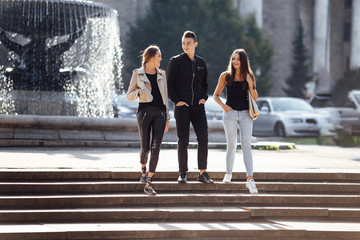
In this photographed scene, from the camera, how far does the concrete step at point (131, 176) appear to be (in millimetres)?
8047

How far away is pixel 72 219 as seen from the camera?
718 centimetres

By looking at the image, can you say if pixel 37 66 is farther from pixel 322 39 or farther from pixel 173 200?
pixel 322 39

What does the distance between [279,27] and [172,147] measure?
4333 centimetres

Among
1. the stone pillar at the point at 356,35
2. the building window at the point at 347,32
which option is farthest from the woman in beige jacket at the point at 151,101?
the building window at the point at 347,32

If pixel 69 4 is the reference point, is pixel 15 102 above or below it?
below

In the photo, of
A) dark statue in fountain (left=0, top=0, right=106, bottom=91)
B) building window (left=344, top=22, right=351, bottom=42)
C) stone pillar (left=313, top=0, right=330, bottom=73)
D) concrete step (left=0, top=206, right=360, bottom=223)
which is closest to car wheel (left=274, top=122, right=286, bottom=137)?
dark statue in fountain (left=0, top=0, right=106, bottom=91)

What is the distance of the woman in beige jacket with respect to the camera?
25.3 feet

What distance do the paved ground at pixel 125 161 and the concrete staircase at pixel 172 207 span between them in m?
0.63

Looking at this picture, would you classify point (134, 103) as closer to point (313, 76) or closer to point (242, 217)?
point (242, 217)

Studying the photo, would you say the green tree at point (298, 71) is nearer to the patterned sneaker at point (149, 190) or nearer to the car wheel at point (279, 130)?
the car wheel at point (279, 130)

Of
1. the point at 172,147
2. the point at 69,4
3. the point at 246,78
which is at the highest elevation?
the point at 69,4

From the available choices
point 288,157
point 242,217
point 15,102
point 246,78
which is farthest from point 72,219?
point 15,102

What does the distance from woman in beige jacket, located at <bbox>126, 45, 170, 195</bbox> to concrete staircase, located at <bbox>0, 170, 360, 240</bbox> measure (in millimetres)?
460

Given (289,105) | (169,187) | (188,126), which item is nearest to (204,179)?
(169,187)
